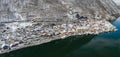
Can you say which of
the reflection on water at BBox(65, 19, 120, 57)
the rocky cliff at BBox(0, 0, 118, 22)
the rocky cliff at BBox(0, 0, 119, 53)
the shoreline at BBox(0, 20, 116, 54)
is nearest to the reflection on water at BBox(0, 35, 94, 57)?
the reflection on water at BBox(65, 19, 120, 57)

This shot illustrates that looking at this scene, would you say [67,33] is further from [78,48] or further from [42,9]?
[42,9]

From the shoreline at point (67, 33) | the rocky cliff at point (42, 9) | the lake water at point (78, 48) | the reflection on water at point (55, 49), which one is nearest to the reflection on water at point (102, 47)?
the lake water at point (78, 48)

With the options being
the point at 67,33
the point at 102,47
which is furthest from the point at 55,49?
the point at 67,33

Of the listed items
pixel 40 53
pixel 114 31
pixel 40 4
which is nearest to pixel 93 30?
pixel 114 31

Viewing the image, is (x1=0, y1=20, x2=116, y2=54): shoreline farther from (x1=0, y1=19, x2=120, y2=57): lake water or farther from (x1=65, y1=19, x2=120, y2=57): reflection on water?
(x1=65, y1=19, x2=120, y2=57): reflection on water

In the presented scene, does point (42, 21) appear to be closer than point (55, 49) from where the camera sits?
No

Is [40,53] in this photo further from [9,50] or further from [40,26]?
[40,26]

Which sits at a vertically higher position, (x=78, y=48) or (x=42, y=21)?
(x=42, y=21)
